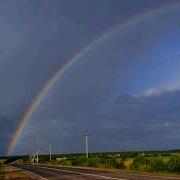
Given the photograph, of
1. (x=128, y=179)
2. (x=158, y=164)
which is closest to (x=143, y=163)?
(x=158, y=164)

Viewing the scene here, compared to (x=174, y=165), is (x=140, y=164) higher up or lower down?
higher up

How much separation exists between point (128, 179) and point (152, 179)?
5.62 feet

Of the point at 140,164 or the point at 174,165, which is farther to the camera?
the point at 140,164

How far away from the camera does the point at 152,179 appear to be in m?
29.4

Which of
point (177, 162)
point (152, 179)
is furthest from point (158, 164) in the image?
point (152, 179)

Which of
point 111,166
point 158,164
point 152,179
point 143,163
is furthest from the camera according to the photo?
point 111,166

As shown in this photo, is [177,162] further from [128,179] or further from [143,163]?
[128,179]

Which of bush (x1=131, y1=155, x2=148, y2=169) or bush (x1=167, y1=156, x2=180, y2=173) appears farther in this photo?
bush (x1=131, y1=155, x2=148, y2=169)

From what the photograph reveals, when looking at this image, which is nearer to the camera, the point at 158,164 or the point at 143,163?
the point at 158,164

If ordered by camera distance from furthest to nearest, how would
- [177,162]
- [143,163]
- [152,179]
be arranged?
[143,163], [177,162], [152,179]

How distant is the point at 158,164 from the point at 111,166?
18060mm

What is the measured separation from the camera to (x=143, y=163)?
5269 cm

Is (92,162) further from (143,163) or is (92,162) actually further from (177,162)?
(177,162)

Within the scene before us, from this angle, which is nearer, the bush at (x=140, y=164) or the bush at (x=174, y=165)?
the bush at (x=174, y=165)
